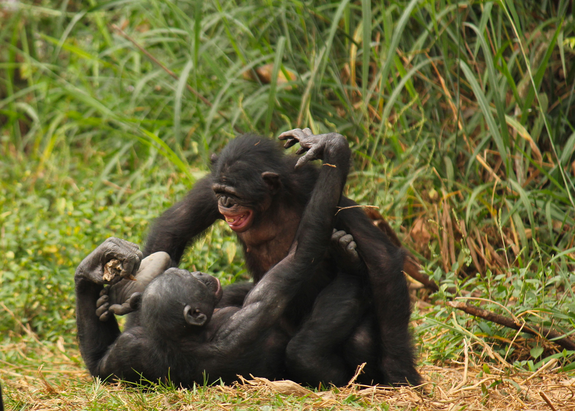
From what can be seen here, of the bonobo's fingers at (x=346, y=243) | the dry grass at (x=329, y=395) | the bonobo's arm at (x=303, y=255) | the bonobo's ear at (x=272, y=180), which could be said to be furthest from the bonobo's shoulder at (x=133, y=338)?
the bonobo's fingers at (x=346, y=243)

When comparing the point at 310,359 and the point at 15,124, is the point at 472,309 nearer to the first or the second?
the point at 310,359

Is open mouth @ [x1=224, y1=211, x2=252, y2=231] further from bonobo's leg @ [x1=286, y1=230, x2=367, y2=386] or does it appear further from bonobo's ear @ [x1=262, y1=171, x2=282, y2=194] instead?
bonobo's leg @ [x1=286, y1=230, x2=367, y2=386]

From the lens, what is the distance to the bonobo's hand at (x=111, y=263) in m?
3.87

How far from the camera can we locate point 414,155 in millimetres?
5922

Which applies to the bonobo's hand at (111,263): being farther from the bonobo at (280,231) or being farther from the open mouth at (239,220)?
the open mouth at (239,220)

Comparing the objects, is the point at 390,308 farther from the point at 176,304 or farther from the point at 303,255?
the point at 176,304

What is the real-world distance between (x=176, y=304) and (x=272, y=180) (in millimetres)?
933

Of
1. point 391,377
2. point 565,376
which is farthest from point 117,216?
point 565,376

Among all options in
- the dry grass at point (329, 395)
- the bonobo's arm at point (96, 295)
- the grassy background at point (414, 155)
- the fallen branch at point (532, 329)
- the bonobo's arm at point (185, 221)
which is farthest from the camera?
the grassy background at point (414, 155)

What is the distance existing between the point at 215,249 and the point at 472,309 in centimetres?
267

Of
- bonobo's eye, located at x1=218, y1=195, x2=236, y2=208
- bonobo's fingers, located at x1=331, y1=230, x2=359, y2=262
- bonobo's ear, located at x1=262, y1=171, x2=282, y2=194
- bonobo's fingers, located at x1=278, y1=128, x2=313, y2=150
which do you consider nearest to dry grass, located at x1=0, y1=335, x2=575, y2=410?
bonobo's fingers, located at x1=331, y1=230, x2=359, y2=262

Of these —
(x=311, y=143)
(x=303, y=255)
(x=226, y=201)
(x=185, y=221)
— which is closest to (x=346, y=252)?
(x=303, y=255)

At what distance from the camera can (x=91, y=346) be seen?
4.03m

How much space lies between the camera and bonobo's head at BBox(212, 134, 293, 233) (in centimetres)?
386
